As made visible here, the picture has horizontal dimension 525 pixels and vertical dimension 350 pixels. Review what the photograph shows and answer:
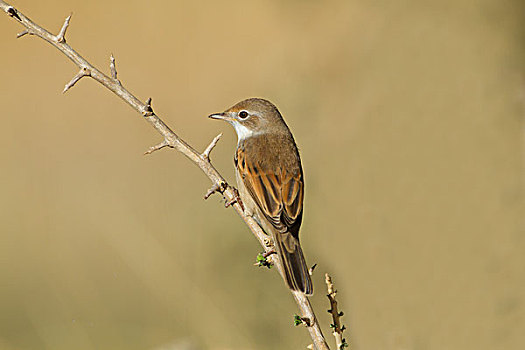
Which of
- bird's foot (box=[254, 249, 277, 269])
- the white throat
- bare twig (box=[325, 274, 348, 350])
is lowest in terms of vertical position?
bare twig (box=[325, 274, 348, 350])

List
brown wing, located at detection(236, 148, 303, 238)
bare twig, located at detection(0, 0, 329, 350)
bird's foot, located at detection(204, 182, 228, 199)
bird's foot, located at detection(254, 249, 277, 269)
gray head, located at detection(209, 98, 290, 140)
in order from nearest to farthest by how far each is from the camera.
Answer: bare twig, located at detection(0, 0, 329, 350)
bird's foot, located at detection(254, 249, 277, 269)
bird's foot, located at detection(204, 182, 228, 199)
brown wing, located at detection(236, 148, 303, 238)
gray head, located at detection(209, 98, 290, 140)

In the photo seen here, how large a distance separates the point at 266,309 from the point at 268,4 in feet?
23.7

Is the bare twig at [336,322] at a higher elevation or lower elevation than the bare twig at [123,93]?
lower

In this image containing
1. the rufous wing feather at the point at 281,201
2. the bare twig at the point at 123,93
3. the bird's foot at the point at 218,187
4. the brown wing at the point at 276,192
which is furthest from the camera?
the brown wing at the point at 276,192

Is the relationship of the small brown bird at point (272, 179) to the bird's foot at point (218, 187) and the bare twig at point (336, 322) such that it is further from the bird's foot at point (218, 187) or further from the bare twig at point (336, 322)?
the bare twig at point (336, 322)

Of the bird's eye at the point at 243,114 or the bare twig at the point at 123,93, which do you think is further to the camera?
the bird's eye at the point at 243,114

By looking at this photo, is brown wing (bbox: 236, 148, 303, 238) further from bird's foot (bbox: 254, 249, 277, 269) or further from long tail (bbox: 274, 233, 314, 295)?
bird's foot (bbox: 254, 249, 277, 269)

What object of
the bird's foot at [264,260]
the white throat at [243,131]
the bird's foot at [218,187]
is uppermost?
the white throat at [243,131]

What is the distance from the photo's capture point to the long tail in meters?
3.62

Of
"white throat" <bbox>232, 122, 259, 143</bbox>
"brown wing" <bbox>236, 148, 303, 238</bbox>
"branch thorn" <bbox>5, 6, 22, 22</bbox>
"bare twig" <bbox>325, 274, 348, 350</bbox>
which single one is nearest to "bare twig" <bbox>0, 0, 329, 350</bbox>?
"branch thorn" <bbox>5, 6, 22, 22</bbox>

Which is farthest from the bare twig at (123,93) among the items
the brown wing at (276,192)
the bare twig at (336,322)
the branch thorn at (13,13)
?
the brown wing at (276,192)

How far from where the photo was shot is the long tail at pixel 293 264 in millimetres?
3619

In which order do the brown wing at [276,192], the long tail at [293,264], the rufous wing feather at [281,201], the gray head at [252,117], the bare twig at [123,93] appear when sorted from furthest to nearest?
the gray head at [252,117] → the brown wing at [276,192] → the rufous wing feather at [281,201] → the long tail at [293,264] → the bare twig at [123,93]

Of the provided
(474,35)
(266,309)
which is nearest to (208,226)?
(266,309)
